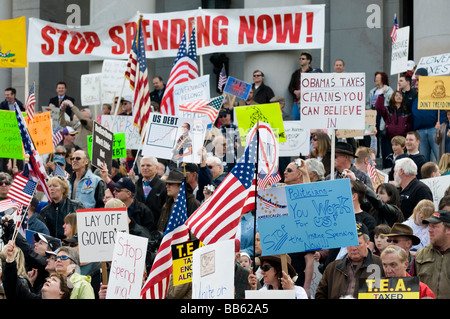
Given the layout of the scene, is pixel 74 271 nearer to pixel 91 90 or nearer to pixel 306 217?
pixel 306 217

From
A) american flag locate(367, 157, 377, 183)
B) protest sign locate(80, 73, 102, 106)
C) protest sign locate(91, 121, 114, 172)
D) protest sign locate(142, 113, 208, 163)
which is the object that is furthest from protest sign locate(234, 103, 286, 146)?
protest sign locate(80, 73, 102, 106)

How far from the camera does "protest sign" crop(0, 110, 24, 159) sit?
16.3 metres

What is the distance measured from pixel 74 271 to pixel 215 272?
9.96 ft

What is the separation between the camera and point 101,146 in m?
15.6

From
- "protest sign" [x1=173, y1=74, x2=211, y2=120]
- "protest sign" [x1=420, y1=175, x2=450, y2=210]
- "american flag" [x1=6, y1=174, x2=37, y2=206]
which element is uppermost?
"protest sign" [x1=173, y1=74, x2=211, y2=120]

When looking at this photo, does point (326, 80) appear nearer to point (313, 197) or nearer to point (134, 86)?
point (313, 197)

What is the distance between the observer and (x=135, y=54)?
18.4 metres

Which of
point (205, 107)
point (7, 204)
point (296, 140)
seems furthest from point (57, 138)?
point (7, 204)

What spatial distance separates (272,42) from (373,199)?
8253 mm

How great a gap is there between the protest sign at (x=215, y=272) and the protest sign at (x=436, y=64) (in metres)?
10.2

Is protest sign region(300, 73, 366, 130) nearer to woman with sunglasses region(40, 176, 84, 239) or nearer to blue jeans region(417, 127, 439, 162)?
woman with sunglasses region(40, 176, 84, 239)

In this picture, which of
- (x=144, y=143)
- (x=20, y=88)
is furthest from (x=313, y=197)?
(x=20, y=88)

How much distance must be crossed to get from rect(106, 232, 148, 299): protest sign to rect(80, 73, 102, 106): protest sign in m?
10.9

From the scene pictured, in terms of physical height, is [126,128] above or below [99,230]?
above
